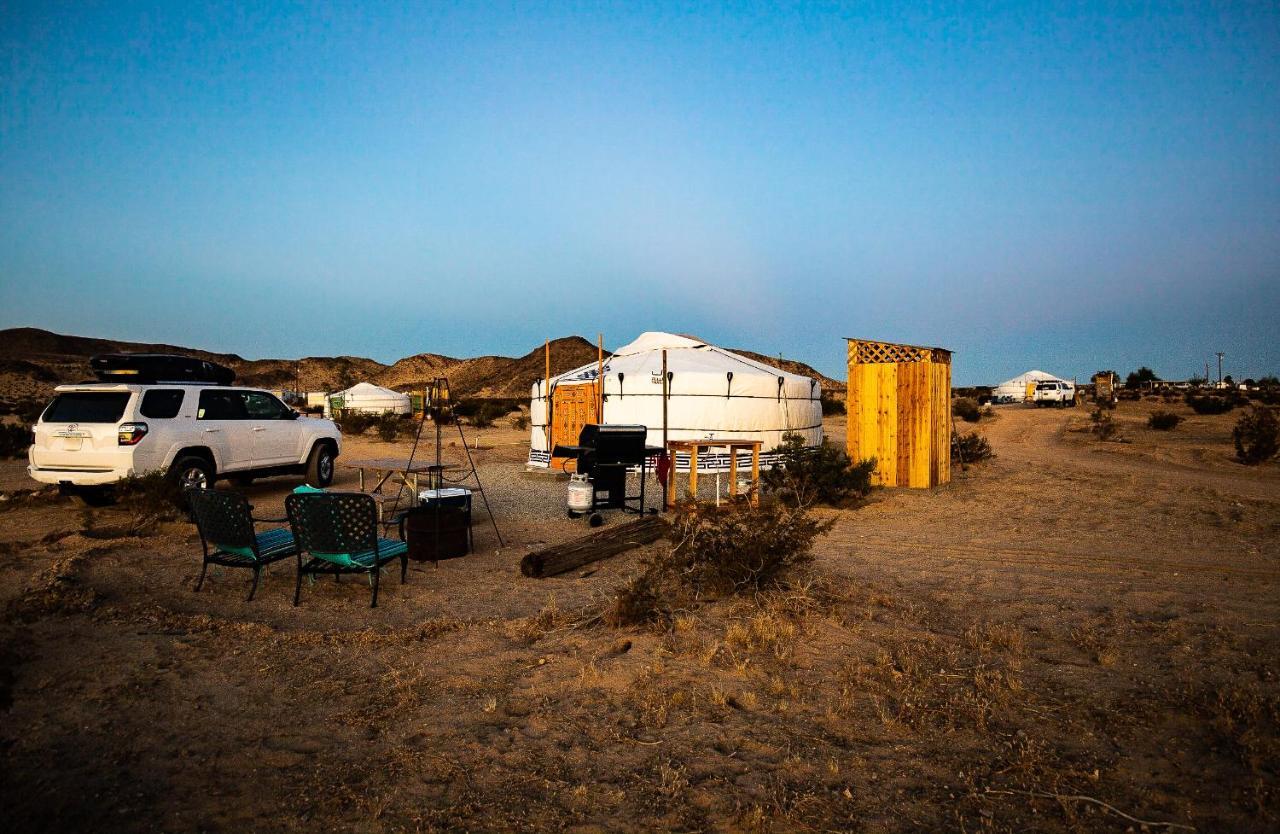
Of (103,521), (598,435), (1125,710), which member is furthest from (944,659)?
(103,521)

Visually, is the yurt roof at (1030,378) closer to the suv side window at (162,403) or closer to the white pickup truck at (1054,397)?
the white pickup truck at (1054,397)

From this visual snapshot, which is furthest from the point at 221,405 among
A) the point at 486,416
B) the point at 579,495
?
the point at 486,416

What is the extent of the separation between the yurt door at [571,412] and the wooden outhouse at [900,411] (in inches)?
220

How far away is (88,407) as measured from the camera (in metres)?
9.02

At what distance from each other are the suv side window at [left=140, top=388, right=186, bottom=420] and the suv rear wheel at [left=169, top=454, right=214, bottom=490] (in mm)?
597

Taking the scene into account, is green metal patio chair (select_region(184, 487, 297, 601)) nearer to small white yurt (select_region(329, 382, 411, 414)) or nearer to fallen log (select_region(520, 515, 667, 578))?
fallen log (select_region(520, 515, 667, 578))

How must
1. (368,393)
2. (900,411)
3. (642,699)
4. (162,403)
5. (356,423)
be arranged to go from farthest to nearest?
(368,393)
(356,423)
(900,411)
(162,403)
(642,699)

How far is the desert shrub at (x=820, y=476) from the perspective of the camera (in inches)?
422

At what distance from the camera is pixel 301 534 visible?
18.3 ft

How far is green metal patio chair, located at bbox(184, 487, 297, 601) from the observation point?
18.2ft

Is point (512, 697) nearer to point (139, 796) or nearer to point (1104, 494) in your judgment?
point (139, 796)

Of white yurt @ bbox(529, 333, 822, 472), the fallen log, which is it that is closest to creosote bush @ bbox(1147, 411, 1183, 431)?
white yurt @ bbox(529, 333, 822, 472)

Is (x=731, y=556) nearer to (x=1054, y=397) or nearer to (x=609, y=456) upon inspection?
(x=609, y=456)

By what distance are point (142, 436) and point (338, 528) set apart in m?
5.14
